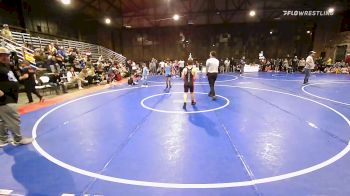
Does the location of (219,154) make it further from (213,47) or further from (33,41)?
(213,47)

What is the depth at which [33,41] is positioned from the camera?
15.6 m

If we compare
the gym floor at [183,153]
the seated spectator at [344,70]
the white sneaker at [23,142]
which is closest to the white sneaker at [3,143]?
the white sneaker at [23,142]

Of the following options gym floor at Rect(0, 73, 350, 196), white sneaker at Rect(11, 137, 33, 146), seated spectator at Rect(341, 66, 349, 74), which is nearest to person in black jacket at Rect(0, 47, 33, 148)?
white sneaker at Rect(11, 137, 33, 146)

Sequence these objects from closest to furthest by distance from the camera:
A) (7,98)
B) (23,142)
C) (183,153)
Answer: (183,153) < (7,98) < (23,142)

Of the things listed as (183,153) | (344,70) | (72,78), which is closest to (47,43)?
(72,78)

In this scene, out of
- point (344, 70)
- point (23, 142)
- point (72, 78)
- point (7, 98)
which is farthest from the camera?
point (344, 70)

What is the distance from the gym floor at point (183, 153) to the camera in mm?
3270

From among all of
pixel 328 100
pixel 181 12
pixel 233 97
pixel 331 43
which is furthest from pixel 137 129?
pixel 331 43

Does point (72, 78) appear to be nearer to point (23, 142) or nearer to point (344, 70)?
point (23, 142)

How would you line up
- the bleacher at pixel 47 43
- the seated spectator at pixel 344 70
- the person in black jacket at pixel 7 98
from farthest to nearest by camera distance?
the seated spectator at pixel 344 70 → the bleacher at pixel 47 43 → the person in black jacket at pixel 7 98

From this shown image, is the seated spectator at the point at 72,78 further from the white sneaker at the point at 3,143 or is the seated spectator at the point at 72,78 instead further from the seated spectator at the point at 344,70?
the seated spectator at the point at 344,70

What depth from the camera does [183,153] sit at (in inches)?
171

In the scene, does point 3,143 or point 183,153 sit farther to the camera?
point 3,143

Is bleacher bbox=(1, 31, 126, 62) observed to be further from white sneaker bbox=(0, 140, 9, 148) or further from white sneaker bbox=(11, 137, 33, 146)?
white sneaker bbox=(11, 137, 33, 146)
